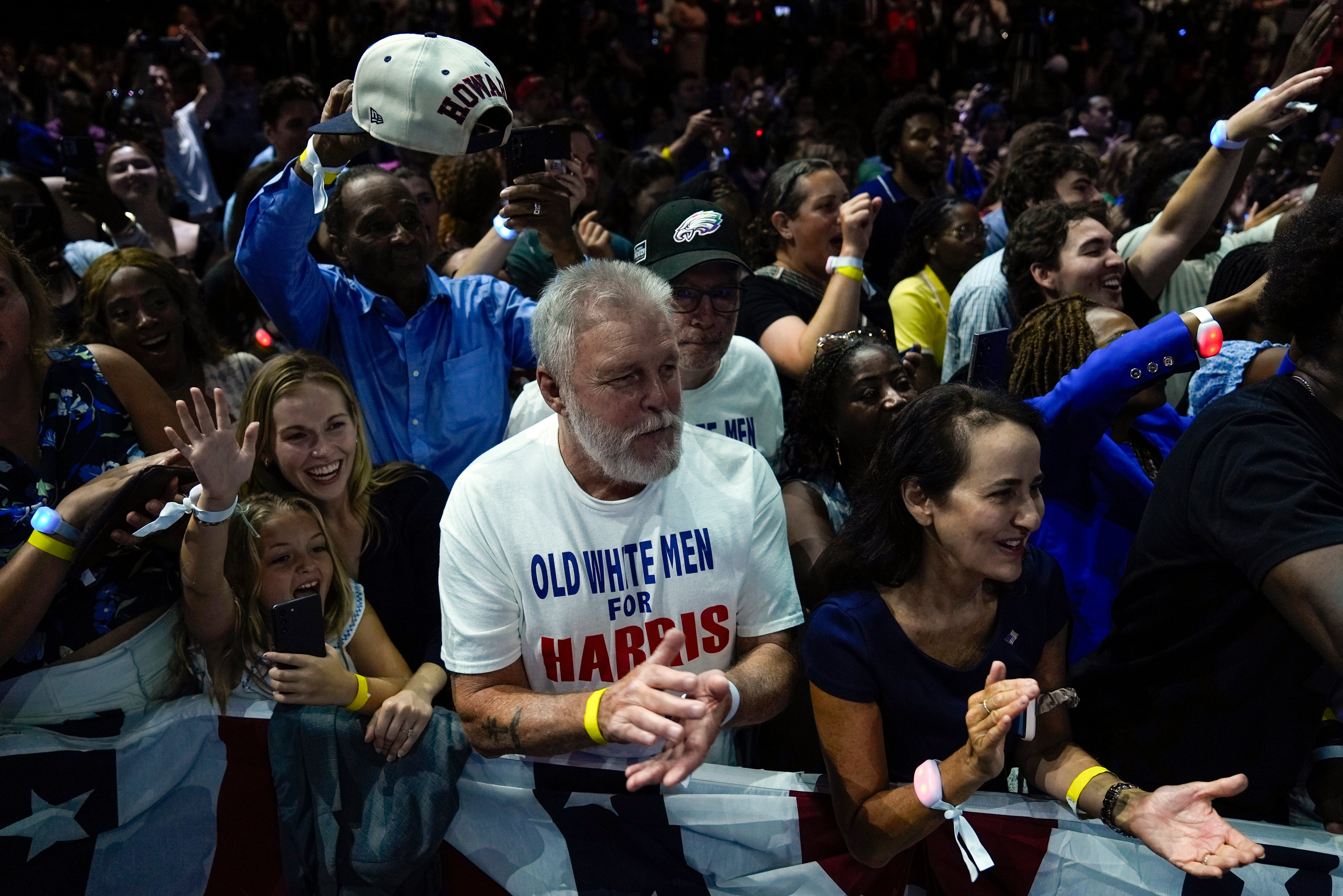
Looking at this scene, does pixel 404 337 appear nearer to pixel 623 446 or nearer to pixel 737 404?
pixel 737 404

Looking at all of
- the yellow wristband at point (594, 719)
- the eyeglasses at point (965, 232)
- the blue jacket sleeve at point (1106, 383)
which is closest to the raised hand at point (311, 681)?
the yellow wristband at point (594, 719)

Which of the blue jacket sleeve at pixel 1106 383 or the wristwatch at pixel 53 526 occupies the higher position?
the blue jacket sleeve at pixel 1106 383

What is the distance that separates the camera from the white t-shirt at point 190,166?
620 cm

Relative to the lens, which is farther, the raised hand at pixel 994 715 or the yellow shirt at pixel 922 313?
the yellow shirt at pixel 922 313

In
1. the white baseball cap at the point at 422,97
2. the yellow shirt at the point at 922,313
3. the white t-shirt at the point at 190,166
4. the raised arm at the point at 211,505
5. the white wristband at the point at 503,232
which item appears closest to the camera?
the raised arm at the point at 211,505

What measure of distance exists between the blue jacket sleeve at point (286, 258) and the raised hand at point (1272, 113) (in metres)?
2.39

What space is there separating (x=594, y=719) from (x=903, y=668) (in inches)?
21.5

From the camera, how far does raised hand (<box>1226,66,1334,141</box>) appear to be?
283cm

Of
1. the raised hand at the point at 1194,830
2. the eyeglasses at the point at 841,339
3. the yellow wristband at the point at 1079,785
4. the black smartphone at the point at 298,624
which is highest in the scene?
the eyeglasses at the point at 841,339

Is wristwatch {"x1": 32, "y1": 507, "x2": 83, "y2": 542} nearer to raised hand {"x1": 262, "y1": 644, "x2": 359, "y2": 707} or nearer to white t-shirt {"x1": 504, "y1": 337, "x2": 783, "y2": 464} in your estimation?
raised hand {"x1": 262, "y1": 644, "x2": 359, "y2": 707}

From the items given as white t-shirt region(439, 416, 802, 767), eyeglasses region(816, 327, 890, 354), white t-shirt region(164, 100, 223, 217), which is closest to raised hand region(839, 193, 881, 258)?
eyeglasses region(816, 327, 890, 354)

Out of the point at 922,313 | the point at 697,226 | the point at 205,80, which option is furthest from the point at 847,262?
the point at 205,80

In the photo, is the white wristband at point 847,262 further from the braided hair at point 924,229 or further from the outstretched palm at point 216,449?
the outstretched palm at point 216,449

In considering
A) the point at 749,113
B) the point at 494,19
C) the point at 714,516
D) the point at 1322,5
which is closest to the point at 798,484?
the point at 714,516
